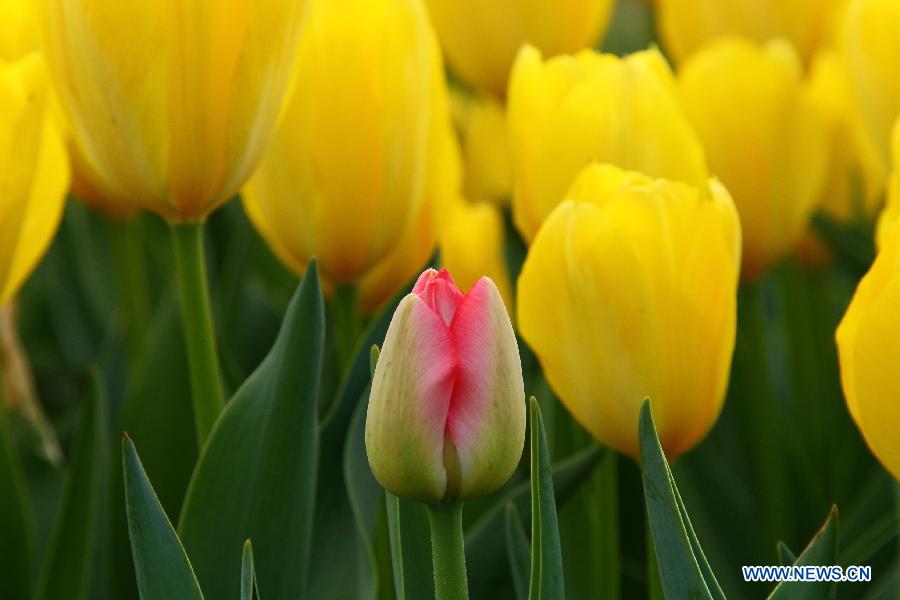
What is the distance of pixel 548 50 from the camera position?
3.26 feet

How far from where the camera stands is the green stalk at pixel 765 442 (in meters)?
0.88

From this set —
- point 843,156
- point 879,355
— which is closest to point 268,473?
point 879,355

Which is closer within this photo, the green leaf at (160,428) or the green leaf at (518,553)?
the green leaf at (518,553)

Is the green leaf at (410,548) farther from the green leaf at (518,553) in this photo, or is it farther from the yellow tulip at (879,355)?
the yellow tulip at (879,355)

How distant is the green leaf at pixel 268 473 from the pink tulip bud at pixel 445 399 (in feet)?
0.50

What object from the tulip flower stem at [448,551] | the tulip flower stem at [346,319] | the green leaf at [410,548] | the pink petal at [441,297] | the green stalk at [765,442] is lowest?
the green stalk at [765,442]

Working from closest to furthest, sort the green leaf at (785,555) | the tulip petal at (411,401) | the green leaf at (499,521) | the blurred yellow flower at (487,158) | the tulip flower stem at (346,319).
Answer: the tulip petal at (411,401) < the green leaf at (785,555) < the green leaf at (499,521) < the tulip flower stem at (346,319) < the blurred yellow flower at (487,158)

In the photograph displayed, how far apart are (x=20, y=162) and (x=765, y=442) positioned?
50cm

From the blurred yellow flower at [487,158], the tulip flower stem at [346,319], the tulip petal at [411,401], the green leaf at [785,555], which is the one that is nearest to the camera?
the tulip petal at [411,401]

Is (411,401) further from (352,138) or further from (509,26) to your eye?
(509,26)

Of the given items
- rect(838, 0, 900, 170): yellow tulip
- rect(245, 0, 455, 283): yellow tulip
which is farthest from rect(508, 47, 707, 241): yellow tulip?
rect(838, 0, 900, 170): yellow tulip

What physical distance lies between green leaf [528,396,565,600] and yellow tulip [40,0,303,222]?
21cm

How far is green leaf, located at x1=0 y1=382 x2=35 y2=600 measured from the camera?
2.48 ft

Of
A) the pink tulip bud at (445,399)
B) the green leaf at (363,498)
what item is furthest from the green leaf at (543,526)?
the green leaf at (363,498)
